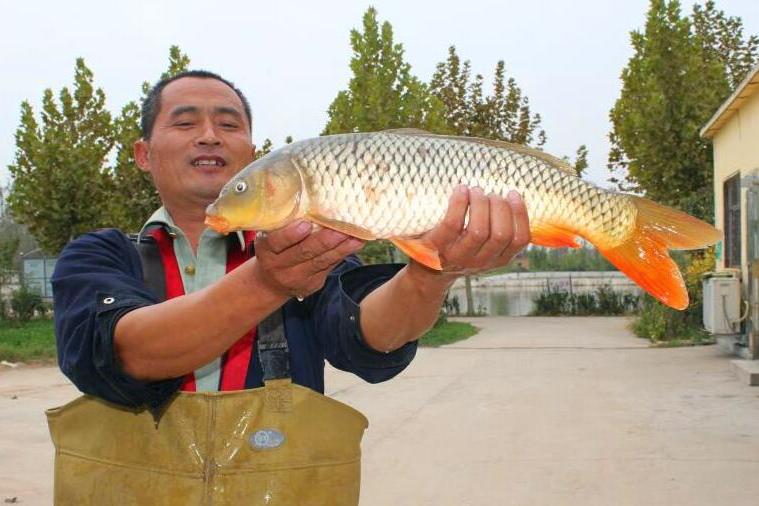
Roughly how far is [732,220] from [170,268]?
34.8 ft

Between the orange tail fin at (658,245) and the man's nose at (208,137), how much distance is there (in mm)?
1098

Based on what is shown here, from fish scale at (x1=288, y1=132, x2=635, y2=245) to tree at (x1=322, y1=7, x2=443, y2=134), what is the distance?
548 inches

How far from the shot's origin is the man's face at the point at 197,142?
7.86 feet

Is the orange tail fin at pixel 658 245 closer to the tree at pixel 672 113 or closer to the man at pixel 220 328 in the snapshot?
the man at pixel 220 328

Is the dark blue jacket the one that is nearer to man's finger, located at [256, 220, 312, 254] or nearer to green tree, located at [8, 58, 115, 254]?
man's finger, located at [256, 220, 312, 254]

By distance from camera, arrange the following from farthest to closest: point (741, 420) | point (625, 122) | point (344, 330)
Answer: point (625, 122) < point (741, 420) < point (344, 330)

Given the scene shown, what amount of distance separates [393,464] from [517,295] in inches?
968

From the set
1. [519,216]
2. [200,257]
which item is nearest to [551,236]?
[519,216]

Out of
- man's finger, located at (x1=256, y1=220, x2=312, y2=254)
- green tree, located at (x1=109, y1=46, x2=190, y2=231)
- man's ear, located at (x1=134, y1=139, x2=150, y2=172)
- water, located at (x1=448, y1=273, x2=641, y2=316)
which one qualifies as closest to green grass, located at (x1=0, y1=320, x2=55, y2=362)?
green tree, located at (x1=109, y1=46, x2=190, y2=231)

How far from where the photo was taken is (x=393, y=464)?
5.82 m

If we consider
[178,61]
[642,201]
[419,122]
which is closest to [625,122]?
[419,122]

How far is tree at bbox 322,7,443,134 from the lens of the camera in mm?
15953

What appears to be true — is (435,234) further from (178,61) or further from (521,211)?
(178,61)

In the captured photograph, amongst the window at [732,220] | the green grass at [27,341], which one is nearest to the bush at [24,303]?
the green grass at [27,341]
